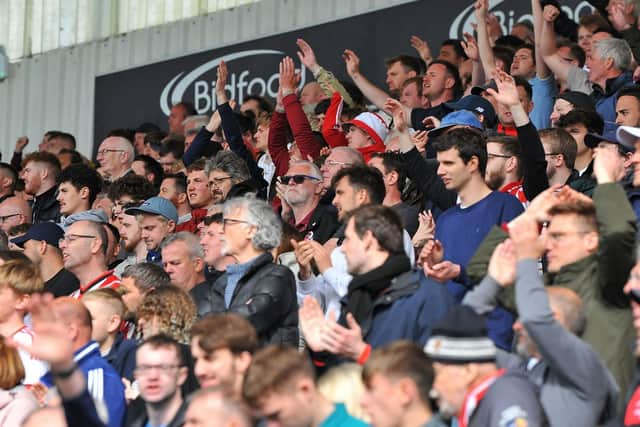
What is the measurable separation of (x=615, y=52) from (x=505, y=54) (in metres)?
1.53

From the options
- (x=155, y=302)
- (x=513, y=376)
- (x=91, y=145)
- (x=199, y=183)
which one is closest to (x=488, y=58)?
(x=199, y=183)

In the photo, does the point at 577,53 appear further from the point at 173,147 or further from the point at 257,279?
the point at 257,279

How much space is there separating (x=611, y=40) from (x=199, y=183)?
344cm

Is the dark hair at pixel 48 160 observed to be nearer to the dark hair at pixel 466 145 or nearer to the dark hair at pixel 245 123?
the dark hair at pixel 245 123

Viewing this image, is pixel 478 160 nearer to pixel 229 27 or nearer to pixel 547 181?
pixel 547 181

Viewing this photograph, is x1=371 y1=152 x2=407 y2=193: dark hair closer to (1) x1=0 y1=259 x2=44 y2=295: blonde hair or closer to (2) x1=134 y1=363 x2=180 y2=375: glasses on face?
(1) x1=0 y1=259 x2=44 y2=295: blonde hair

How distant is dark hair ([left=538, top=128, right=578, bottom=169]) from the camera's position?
8750 millimetres

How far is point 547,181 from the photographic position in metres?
8.19

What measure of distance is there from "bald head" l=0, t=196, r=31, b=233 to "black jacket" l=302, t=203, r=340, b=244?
3487mm

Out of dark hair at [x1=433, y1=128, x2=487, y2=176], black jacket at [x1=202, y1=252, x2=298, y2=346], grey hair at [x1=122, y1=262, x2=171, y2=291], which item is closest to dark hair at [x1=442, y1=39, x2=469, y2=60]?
dark hair at [x1=433, y1=128, x2=487, y2=176]

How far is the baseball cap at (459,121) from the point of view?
9.62 metres

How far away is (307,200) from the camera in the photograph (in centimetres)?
1006

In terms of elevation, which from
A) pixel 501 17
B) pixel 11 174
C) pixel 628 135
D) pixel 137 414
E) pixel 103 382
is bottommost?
pixel 137 414

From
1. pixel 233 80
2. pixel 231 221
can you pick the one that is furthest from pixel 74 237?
pixel 233 80
